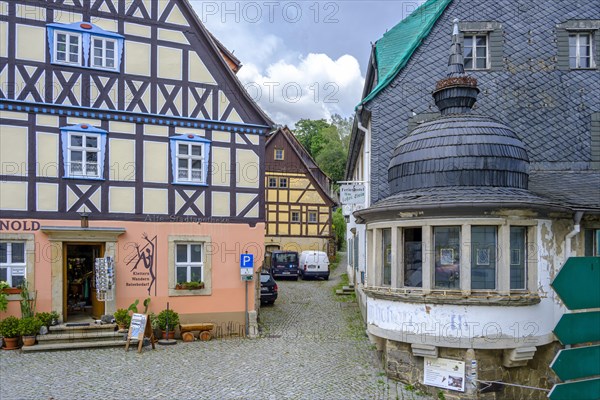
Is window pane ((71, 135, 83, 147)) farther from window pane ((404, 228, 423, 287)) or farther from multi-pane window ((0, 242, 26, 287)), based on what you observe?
window pane ((404, 228, 423, 287))

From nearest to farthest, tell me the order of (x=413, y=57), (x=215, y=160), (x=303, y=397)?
(x=303, y=397)
(x=413, y=57)
(x=215, y=160)

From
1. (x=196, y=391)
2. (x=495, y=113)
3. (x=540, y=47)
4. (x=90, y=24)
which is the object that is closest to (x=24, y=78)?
(x=90, y=24)

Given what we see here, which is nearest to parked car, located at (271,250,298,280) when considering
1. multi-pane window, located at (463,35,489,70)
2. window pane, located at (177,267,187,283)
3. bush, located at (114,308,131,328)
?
window pane, located at (177,267,187,283)

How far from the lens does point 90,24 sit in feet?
47.3

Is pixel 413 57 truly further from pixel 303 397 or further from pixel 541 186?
pixel 303 397

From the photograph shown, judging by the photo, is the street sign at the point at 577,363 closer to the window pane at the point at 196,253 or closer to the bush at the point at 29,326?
the bush at the point at 29,326

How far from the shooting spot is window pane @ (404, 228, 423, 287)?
1073 cm

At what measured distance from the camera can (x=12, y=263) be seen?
1362 cm

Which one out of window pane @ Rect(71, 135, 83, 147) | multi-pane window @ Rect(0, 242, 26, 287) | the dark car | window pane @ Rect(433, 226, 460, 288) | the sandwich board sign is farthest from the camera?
the dark car

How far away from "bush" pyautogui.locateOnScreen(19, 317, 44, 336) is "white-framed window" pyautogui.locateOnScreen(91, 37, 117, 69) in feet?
23.4

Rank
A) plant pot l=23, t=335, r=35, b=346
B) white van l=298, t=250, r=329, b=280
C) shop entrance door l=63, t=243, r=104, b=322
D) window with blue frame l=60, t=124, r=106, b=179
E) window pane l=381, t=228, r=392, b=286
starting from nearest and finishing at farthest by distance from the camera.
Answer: window pane l=381, t=228, r=392, b=286, plant pot l=23, t=335, r=35, b=346, window with blue frame l=60, t=124, r=106, b=179, shop entrance door l=63, t=243, r=104, b=322, white van l=298, t=250, r=329, b=280

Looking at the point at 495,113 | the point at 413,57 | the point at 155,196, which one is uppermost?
the point at 413,57

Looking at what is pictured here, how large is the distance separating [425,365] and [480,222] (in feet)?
10.4

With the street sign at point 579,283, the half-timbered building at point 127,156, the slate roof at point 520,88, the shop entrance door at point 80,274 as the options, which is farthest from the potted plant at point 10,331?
the street sign at point 579,283
